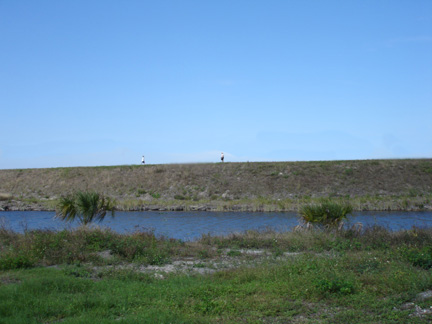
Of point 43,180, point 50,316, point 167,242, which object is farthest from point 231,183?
point 50,316

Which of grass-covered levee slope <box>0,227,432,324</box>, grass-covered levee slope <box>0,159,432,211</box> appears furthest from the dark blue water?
grass-covered levee slope <box>0,227,432,324</box>

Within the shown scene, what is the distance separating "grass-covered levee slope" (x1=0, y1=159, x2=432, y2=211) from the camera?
4400cm

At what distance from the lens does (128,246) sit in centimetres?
1462

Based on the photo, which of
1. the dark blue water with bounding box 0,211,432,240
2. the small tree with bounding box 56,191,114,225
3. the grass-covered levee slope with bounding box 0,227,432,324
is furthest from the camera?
the dark blue water with bounding box 0,211,432,240

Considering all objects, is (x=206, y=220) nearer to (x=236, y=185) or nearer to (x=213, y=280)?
(x=236, y=185)

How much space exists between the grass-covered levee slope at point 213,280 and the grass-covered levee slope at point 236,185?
25.7 metres

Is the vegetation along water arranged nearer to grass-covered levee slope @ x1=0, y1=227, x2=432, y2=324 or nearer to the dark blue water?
grass-covered levee slope @ x1=0, y1=227, x2=432, y2=324

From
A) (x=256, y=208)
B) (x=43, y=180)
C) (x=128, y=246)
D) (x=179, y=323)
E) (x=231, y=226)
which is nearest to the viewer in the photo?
(x=179, y=323)

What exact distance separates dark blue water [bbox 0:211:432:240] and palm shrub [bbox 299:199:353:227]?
27.9 feet

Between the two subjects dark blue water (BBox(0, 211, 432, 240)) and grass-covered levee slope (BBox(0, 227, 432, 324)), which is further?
dark blue water (BBox(0, 211, 432, 240))

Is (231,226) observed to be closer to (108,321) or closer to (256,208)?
(256,208)

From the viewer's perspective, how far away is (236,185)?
174 ft

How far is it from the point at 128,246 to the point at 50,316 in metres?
6.12

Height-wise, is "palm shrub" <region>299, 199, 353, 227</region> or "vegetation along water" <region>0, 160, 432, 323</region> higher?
"palm shrub" <region>299, 199, 353, 227</region>
